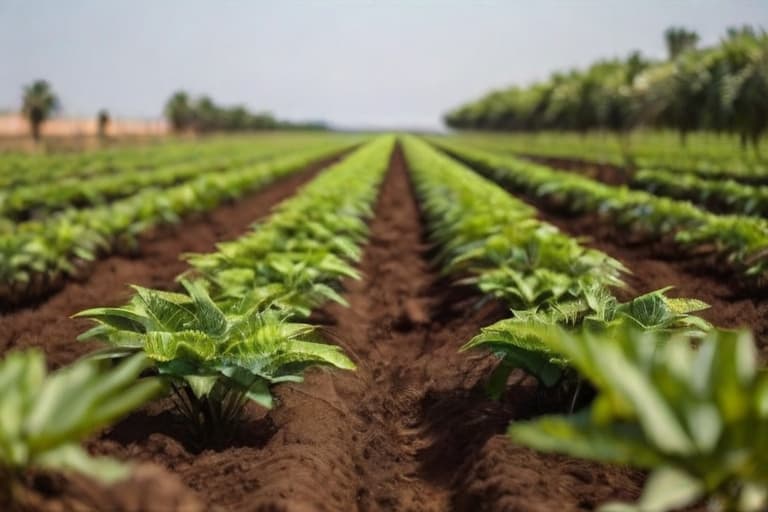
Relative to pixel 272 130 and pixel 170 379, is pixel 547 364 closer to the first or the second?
pixel 170 379

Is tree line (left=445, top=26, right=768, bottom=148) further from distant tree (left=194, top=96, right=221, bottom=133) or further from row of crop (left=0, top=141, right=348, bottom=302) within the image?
distant tree (left=194, top=96, right=221, bottom=133)

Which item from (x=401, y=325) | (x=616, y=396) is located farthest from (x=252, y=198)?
(x=616, y=396)

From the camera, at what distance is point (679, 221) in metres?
8.24

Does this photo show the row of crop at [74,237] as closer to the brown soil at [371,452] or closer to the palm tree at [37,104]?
the brown soil at [371,452]

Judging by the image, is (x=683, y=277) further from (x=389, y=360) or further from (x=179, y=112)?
(x=179, y=112)

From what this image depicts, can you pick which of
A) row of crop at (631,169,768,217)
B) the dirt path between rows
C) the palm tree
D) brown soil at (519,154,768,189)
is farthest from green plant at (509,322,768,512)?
the palm tree

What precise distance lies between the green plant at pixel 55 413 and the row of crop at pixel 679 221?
18.1 ft

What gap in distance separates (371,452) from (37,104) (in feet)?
167

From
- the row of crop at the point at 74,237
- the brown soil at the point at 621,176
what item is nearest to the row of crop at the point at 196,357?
the row of crop at the point at 74,237

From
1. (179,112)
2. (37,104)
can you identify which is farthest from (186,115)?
(37,104)

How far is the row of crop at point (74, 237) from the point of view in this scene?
687 centimetres

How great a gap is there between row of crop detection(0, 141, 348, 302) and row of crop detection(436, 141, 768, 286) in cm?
613

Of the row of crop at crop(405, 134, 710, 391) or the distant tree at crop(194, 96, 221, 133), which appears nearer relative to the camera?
the row of crop at crop(405, 134, 710, 391)

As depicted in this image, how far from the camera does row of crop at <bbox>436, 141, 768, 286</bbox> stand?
250 inches
